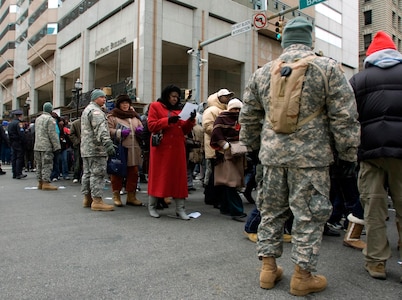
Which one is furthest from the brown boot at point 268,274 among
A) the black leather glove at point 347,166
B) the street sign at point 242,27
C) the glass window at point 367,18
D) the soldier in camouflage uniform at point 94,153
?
the glass window at point 367,18

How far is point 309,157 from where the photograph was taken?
2.74 meters

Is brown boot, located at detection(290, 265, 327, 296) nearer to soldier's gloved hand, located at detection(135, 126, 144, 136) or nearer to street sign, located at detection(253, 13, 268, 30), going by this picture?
soldier's gloved hand, located at detection(135, 126, 144, 136)

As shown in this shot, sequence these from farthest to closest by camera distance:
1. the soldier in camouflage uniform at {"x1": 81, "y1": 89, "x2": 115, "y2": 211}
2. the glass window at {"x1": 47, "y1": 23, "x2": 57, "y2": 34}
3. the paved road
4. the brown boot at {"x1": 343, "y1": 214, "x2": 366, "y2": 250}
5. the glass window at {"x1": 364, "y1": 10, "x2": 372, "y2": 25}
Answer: the glass window at {"x1": 364, "y1": 10, "x2": 372, "y2": 25} → the glass window at {"x1": 47, "y1": 23, "x2": 57, "y2": 34} → the soldier in camouflage uniform at {"x1": 81, "y1": 89, "x2": 115, "y2": 211} → the brown boot at {"x1": 343, "y1": 214, "x2": 366, "y2": 250} → the paved road

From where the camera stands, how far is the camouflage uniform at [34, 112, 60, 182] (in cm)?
848

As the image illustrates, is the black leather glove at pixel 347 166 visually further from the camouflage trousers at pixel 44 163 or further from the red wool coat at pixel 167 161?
the camouflage trousers at pixel 44 163

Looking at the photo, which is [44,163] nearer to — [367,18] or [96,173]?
[96,173]

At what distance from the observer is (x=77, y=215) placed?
572 cm

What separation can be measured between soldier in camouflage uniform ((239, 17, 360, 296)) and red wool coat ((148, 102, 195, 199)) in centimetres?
265

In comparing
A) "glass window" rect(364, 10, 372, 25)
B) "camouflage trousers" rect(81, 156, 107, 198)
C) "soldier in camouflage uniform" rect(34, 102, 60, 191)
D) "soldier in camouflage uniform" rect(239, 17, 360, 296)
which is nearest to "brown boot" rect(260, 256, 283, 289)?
"soldier in camouflage uniform" rect(239, 17, 360, 296)

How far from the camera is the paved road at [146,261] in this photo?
2.83m

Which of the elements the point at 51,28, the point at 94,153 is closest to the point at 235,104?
the point at 94,153

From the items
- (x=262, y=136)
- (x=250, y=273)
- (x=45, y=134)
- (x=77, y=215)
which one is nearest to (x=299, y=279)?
(x=250, y=273)

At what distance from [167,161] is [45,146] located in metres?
4.33

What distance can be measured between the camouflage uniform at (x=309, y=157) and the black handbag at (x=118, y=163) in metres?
3.74
